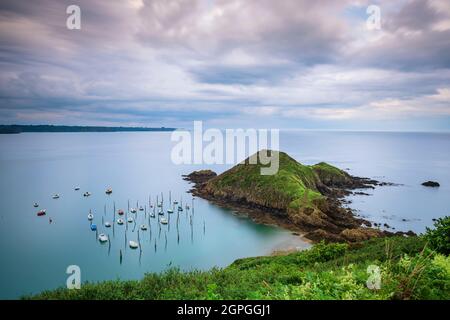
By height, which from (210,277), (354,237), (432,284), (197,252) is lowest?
(197,252)

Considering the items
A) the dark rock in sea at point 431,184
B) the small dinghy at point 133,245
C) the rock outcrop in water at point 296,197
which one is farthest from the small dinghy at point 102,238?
the dark rock in sea at point 431,184

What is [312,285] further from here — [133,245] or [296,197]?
[296,197]

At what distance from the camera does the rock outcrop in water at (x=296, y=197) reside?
46.9 m

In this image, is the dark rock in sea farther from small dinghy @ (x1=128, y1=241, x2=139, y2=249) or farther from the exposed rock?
small dinghy @ (x1=128, y1=241, x2=139, y2=249)

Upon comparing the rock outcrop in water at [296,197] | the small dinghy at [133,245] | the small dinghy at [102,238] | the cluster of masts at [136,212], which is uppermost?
the rock outcrop in water at [296,197]

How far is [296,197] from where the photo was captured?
54.8 meters

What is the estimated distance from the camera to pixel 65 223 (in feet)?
172

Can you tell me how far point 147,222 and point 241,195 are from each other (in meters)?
19.9

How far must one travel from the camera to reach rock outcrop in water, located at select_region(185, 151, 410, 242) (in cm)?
4694

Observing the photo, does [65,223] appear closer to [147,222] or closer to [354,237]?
[147,222]

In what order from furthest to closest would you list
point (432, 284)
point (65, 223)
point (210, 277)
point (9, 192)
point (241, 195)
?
point (9, 192) < point (241, 195) < point (65, 223) < point (210, 277) < point (432, 284)

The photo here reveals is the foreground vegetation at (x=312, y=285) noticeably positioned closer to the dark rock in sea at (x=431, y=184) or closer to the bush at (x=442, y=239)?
the bush at (x=442, y=239)

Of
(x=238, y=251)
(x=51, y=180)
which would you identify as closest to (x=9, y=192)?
(x=51, y=180)

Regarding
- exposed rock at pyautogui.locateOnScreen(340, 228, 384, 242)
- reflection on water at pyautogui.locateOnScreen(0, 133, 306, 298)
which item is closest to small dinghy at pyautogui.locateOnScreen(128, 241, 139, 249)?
reflection on water at pyautogui.locateOnScreen(0, 133, 306, 298)
